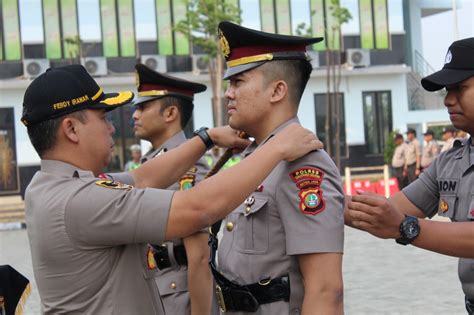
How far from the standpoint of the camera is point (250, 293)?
111 inches

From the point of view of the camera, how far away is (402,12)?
1220 inches

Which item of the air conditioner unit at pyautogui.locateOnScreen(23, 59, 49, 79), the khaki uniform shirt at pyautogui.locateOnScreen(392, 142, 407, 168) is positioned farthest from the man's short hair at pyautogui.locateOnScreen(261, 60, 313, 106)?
the air conditioner unit at pyautogui.locateOnScreen(23, 59, 49, 79)

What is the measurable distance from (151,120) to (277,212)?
7.01ft

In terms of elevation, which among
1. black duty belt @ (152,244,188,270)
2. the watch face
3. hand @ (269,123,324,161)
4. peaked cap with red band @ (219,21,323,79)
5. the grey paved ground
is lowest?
the grey paved ground

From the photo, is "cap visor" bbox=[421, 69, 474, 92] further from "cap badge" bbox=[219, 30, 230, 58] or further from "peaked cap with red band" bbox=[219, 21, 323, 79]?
"cap badge" bbox=[219, 30, 230, 58]

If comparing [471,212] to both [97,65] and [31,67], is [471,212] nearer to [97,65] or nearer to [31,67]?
[97,65]

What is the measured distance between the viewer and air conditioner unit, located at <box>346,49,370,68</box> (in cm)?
2955

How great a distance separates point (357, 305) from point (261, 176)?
208 inches

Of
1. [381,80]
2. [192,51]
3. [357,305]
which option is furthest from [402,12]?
[357,305]

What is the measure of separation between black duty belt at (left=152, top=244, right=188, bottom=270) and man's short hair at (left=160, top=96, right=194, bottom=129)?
3.32 feet

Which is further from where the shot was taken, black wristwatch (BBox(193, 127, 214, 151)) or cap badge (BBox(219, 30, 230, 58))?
black wristwatch (BBox(193, 127, 214, 151))

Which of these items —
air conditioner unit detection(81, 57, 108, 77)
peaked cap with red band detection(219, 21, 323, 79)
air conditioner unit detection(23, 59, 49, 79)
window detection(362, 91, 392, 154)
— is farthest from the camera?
window detection(362, 91, 392, 154)

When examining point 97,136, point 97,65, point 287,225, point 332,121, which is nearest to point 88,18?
point 97,65

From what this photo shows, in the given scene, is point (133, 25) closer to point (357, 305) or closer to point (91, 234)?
point (357, 305)
